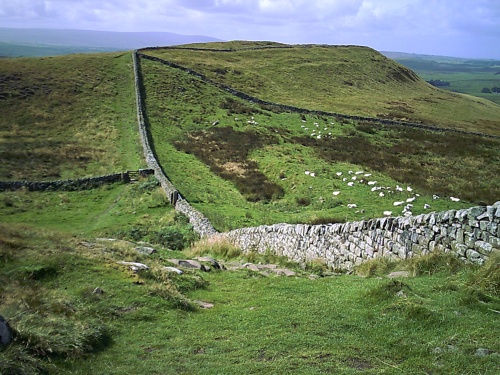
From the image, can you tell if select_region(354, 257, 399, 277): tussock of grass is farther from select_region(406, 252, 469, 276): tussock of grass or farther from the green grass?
select_region(406, 252, 469, 276): tussock of grass

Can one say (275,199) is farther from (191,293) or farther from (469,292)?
(469,292)

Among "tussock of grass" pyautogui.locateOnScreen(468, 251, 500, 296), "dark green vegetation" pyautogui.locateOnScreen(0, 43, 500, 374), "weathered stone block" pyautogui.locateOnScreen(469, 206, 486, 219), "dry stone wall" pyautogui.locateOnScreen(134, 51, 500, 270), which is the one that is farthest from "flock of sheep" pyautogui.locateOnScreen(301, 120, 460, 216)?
"tussock of grass" pyautogui.locateOnScreen(468, 251, 500, 296)

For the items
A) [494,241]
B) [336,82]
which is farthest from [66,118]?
[336,82]

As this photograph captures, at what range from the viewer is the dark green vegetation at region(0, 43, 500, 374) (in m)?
6.54

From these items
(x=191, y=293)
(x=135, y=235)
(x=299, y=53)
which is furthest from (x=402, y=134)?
(x=299, y=53)

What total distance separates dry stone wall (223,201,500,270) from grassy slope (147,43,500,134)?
54.3m

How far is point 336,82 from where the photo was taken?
93.2 m

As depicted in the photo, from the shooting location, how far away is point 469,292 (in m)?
7.82

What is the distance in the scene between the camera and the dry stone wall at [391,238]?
9.00m

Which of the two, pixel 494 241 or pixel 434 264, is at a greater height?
pixel 494 241

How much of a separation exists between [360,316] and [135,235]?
15779 mm

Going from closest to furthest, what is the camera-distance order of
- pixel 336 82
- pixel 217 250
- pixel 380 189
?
pixel 217 250 → pixel 380 189 → pixel 336 82

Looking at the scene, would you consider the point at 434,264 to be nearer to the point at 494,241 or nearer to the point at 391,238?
the point at 494,241

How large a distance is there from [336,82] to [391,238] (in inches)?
3410
